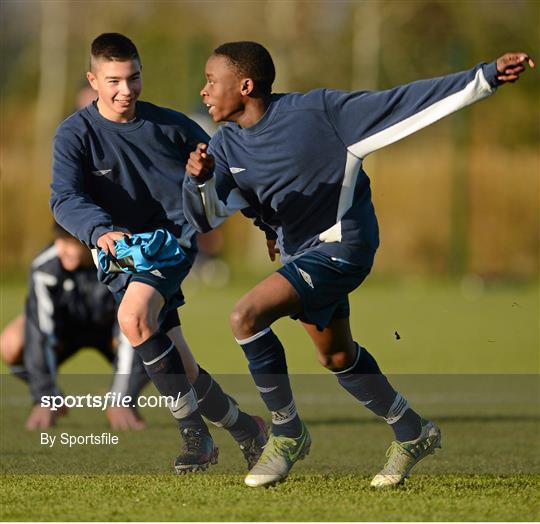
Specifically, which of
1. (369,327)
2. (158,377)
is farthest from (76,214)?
(369,327)

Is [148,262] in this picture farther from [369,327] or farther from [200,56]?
[200,56]

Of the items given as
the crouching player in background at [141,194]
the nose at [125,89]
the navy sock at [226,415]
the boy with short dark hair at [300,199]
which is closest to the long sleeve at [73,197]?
the crouching player in background at [141,194]

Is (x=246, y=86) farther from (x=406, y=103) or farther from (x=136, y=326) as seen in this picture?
(x=136, y=326)

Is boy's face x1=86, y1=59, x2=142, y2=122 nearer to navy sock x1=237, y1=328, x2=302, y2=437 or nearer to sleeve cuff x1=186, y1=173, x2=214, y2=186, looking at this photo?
sleeve cuff x1=186, y1=173, x2=214, y2=186

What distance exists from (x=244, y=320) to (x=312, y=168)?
28.2 inches

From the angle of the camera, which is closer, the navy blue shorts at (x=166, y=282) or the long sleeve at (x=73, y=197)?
the long sleeve at (x=73, y=197)

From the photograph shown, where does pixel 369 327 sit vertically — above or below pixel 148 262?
below

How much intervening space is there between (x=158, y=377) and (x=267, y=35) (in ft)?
37.2

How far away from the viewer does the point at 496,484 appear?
221 inches

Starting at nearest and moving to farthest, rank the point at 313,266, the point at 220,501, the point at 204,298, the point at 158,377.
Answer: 1. the point at 220,501
2. the point at 313,266
3. the point at 158,377
4. the point at 204,298

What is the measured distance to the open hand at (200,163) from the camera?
523 centimetres

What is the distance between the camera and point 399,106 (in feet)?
17.7

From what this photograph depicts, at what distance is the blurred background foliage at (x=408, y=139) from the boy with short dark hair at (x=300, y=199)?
11.9 meters

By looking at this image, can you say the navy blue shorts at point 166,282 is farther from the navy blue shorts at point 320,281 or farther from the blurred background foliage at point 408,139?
the blurred background foliage at point 408,139
